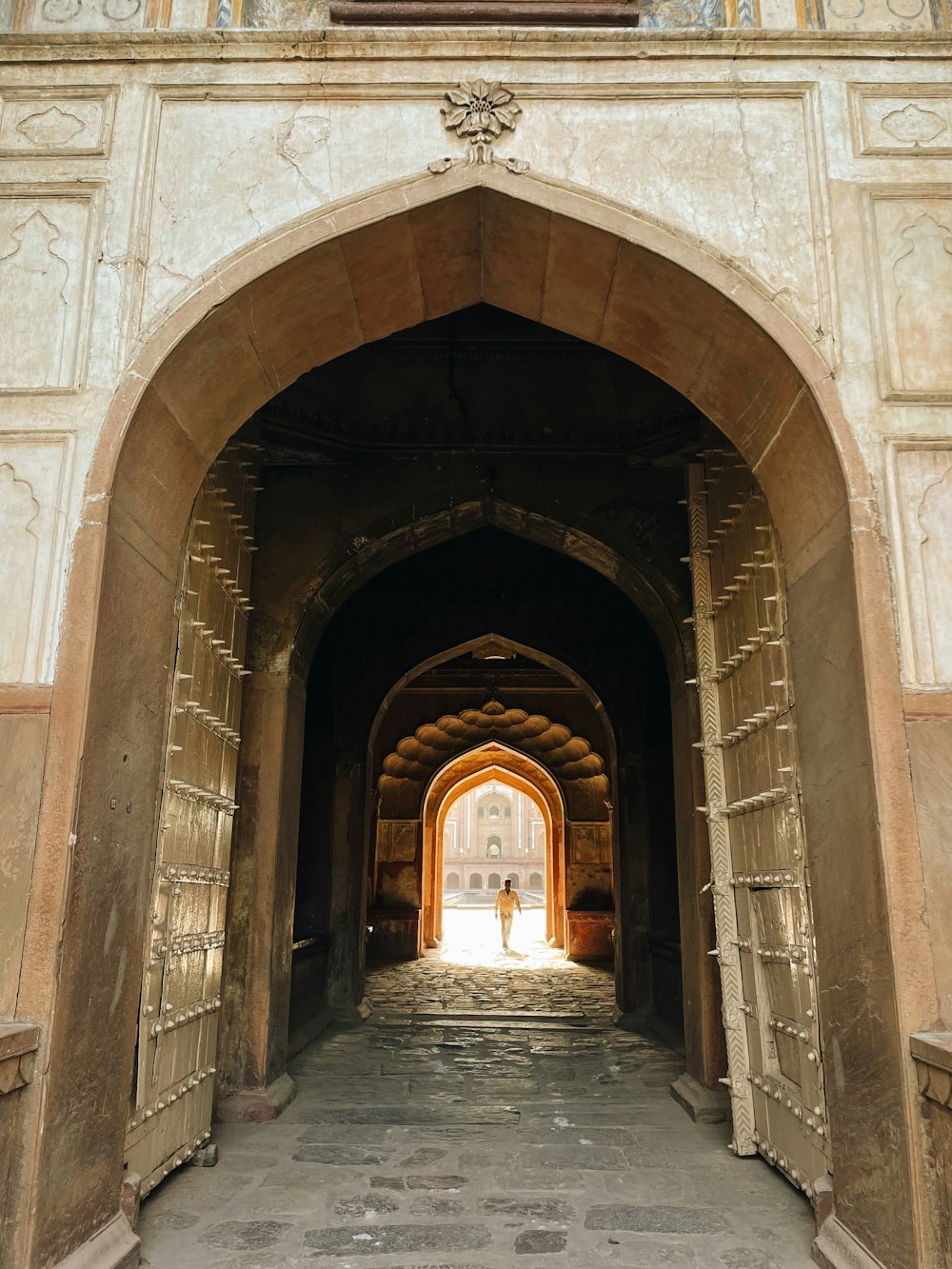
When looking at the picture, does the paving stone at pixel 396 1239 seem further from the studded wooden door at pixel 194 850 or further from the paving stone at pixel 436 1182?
the studded wooden door at pixel 194 850

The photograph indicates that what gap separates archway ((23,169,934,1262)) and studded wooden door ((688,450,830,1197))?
0.88ft

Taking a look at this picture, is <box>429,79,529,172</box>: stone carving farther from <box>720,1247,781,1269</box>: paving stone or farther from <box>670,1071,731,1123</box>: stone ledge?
<box>670,1071,731,1123</box>: stone ledge

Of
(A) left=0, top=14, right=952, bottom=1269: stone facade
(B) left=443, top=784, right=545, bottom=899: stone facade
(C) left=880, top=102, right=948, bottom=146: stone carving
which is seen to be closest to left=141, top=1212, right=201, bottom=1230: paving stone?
(A) left=0, top=14, right=952, bottom=1269: stone facade

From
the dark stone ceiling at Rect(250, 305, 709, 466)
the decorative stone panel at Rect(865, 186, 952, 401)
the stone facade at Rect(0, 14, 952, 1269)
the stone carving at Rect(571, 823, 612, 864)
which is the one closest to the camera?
the stone facade at Rect(0, 14, 952, 1269)

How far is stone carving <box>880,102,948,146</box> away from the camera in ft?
12.2

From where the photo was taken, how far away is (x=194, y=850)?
4.30 m

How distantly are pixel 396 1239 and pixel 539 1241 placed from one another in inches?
19.5

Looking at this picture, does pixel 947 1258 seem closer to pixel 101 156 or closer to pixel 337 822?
pixel 101 156

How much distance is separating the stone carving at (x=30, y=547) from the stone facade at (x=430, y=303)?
0.04ft

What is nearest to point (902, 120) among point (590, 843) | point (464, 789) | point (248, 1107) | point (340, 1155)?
point (340, 1155)

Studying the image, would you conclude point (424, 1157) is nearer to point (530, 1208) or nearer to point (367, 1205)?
point (367, 1205)

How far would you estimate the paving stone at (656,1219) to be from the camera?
355 cm

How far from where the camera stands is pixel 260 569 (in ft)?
19.8

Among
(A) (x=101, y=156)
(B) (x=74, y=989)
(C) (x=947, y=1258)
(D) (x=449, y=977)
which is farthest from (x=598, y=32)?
(D) (x=449, y=977)
